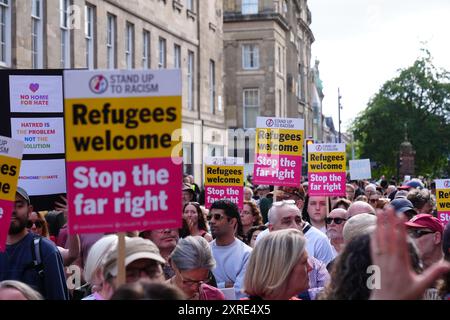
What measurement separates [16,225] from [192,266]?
151 centimetres

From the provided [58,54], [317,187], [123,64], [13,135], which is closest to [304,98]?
[123,64]

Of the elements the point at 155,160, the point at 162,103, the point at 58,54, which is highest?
the point at 58,54

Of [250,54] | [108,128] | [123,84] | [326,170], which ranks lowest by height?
[326,170]

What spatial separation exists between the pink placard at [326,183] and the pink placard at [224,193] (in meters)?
1.09

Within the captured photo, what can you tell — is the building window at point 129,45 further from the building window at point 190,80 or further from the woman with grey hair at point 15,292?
the woman with grey hair at point 15,292

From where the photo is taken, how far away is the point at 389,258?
3246 mm

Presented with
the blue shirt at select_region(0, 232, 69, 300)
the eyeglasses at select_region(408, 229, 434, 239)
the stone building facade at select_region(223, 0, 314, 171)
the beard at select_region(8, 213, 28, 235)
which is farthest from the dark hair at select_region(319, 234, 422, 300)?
the stone building facade at select_region(223, 0, 314, 171)

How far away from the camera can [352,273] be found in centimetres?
406

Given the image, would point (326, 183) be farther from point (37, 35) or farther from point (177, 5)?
point (177, 5)

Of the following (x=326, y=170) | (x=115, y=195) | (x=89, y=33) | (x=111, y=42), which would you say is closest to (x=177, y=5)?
(x=111, y=42)

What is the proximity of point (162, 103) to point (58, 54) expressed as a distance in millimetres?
20947

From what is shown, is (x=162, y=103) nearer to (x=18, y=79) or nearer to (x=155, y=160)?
(x=155, y=160)

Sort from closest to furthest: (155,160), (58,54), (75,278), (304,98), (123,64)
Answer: (155,160) < (75,278) < (58,54) < (123,64) < (304,98)
